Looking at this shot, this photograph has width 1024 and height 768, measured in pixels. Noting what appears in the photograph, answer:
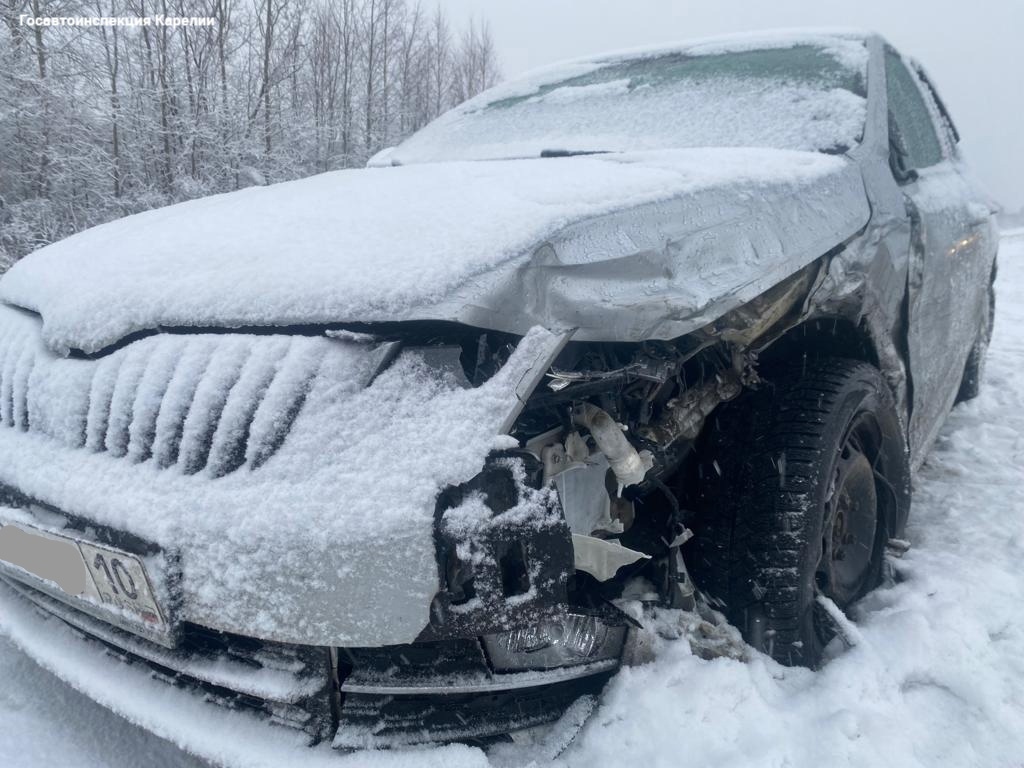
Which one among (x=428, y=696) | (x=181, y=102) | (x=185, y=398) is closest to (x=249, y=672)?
(x=428, y=696)

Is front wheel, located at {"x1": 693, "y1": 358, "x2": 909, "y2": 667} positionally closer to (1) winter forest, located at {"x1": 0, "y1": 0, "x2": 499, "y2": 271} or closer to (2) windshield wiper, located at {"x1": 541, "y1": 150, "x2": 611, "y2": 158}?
(2) windshield wiper, located at {"x1": 541, "y1": 150, "x2": 611, "y2": 158}

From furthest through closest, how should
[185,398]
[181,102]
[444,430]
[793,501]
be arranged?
[181,102] < [793,501] < [185,398] < [444,430]

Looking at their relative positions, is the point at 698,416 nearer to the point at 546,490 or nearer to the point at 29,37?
the point at 546,490

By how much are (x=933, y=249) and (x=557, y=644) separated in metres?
1.85

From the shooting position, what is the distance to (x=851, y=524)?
1.94 m

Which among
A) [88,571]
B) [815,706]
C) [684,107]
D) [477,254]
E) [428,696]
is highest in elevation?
[684,107]

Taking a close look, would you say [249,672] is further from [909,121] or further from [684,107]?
[909,121]

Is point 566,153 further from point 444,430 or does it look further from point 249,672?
point 249,672

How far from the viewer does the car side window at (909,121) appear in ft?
7.78

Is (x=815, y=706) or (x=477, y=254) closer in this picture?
(x=477, y=254)

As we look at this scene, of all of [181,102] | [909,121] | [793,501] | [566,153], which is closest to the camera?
[793,501]

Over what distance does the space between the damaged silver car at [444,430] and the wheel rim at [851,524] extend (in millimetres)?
11

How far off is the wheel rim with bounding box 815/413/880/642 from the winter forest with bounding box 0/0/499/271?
714cm

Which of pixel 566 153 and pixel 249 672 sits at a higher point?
pixel 566 153
